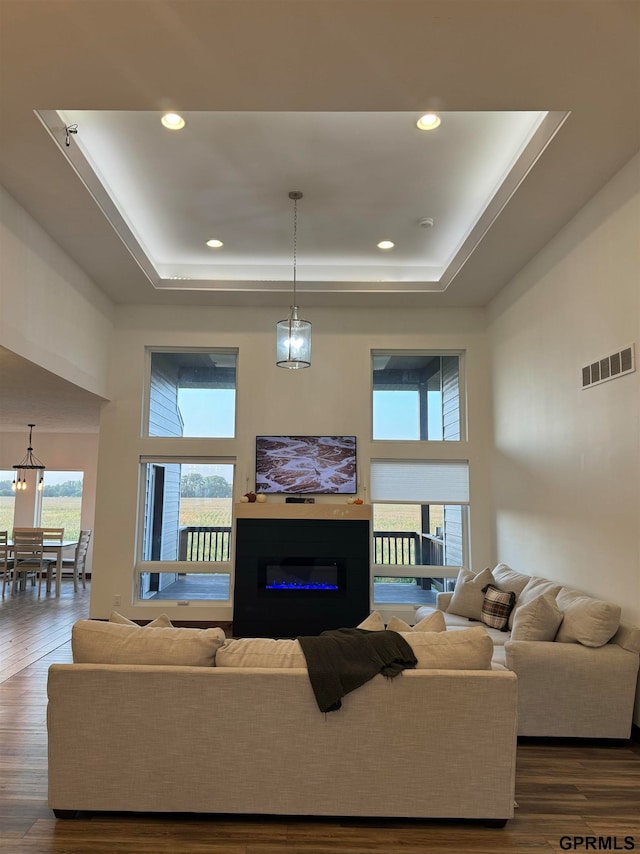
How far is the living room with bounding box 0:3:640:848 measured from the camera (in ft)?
11.1

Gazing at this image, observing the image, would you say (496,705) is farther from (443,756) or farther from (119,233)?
(119,233)

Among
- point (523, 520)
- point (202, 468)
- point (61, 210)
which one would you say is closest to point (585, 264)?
point (523, 520)

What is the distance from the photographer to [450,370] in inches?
269

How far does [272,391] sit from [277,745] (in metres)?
4.49

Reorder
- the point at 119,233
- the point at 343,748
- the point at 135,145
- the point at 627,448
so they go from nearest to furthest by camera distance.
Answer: the point at 343,748 < the point at 627,448 < the point at 135,145 < the point at 119,233

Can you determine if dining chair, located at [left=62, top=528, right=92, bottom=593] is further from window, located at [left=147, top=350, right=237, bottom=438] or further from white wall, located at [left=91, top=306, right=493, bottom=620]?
window, located at [left=147, top=350, right=237, bottom=438]

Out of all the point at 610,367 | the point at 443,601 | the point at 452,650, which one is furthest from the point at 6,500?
the point at 610,367

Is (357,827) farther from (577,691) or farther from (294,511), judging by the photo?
(294,511)

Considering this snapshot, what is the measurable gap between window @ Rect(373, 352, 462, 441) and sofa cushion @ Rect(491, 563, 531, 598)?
71.3 inches

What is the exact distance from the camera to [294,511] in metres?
6.06

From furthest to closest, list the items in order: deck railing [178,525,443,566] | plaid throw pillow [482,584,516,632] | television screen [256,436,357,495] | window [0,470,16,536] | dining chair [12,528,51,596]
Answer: window [0,470,16,536] → dining chair [12,528,51,596] → deck railing [178,525,443,566] → television screen [256,436,357,495] → plaid throw pillow [482,584,516,632]

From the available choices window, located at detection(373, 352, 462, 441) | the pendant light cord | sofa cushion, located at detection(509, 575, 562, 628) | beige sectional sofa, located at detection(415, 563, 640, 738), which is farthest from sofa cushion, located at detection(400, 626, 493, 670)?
window, located at detection(373, 352, 462, 441)

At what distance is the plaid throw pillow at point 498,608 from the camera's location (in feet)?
14.9

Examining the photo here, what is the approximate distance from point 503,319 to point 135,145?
13.1 ft
